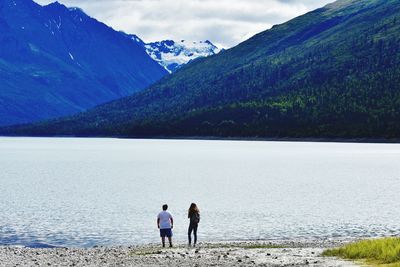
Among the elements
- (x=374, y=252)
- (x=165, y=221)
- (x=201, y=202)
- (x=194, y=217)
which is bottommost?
(x=374, y=252)

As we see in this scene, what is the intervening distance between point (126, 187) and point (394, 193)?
1743 inches

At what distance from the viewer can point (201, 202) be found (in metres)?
93.4

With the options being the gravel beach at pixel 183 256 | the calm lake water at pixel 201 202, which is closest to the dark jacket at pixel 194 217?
the gravel beach at pixel 183 256

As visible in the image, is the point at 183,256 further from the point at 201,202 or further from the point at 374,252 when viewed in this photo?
the point at 201,202

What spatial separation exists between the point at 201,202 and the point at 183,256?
48.3 metres

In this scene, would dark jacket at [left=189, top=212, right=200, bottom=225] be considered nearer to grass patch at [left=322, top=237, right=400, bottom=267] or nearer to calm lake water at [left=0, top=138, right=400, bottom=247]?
calm lake water at [left=0, top=138, right=400, bottom=247]

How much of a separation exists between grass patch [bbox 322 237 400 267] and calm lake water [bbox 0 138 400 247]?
17923 mm

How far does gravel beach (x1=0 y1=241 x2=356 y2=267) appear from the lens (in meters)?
41.7

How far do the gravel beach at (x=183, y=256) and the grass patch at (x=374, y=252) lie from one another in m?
1.21

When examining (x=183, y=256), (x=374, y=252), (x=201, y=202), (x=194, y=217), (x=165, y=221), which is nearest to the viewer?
(x=374, y=252)

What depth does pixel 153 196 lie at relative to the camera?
102688 mm

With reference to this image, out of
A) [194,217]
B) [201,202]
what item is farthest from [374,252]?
[201,202]

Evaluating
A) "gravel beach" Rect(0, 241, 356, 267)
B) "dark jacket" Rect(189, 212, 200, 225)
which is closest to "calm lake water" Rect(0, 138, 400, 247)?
"gravel beach" Rect(0, 241, 356, 267)

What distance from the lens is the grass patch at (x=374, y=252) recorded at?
127 feet
